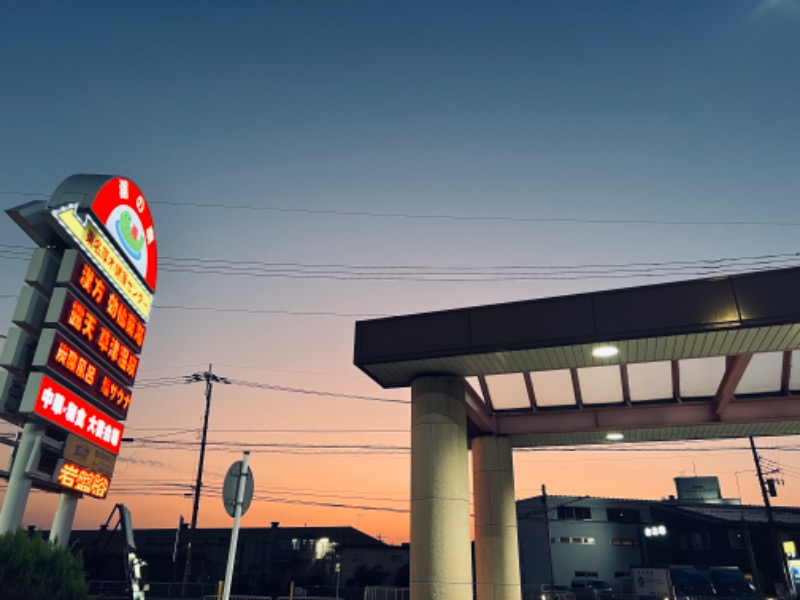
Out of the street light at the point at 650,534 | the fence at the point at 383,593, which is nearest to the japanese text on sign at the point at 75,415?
the fence at the point at 383,593

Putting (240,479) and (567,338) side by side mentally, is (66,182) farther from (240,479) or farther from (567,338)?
(567,338)

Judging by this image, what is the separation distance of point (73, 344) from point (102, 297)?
1925 mm

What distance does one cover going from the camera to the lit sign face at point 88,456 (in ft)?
47.1

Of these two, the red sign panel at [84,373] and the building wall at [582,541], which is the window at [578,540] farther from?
the red sign panel at [84,373]

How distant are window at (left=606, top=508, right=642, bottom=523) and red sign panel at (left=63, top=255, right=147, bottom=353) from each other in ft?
185

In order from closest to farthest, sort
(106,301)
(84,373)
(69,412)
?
(69,412) → (84,373) → (106,301)

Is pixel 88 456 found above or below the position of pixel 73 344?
below

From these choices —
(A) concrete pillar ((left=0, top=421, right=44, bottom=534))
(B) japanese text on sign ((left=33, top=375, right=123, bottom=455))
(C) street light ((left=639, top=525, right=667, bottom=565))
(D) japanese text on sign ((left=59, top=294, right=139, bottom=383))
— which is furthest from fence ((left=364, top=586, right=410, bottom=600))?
(C) street light ((left=639, top=525, right=667, bottom=565))

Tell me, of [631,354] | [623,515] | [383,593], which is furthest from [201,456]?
[623,515]

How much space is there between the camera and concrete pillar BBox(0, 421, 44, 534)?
11977mm

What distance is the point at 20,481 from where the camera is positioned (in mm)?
12656

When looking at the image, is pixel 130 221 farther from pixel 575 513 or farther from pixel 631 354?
pixel 575 513

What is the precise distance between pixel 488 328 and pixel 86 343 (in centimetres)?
1068

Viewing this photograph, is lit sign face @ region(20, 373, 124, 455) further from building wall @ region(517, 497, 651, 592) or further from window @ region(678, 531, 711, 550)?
window @ region(678, 531, 711, 550)
